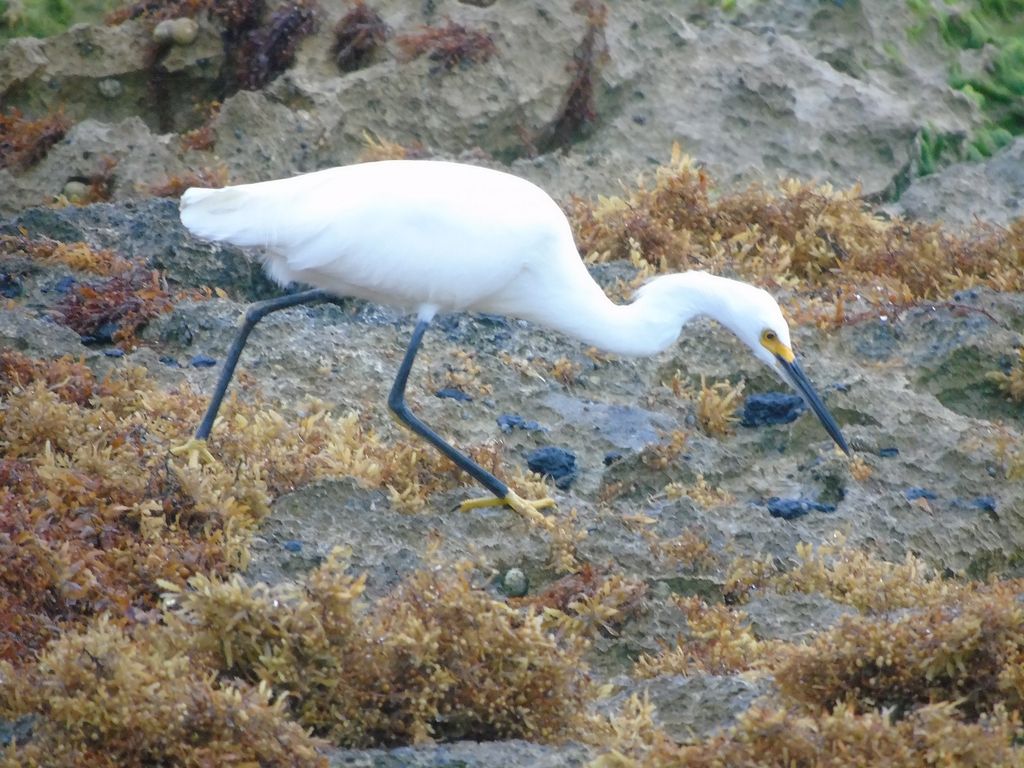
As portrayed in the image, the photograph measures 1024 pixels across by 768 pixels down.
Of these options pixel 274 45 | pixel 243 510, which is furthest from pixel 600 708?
pixel 274 45

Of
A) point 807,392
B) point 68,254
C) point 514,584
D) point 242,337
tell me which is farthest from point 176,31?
point 514,584

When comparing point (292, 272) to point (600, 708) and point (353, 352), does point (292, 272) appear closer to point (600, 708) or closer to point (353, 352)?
point (353, 352)

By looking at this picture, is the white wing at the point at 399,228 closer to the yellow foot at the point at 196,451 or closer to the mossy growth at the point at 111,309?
the yellow foot at the point at 196,451

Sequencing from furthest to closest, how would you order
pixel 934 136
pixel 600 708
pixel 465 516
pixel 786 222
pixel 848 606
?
pixel 934 136 < pixel 786 222 < pixel 465 516 < pixel 848 606 < pixel 600 708

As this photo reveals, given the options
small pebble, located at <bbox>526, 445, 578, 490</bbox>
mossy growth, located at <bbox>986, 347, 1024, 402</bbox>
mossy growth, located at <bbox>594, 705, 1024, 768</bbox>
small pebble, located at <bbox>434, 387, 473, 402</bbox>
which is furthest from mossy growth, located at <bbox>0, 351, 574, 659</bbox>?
mossy growth, located at <bbox>986, 347, 1024, 402</bbox>

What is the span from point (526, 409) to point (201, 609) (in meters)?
2.74

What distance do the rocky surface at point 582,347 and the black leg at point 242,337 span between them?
477 mm

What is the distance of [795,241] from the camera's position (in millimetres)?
8383

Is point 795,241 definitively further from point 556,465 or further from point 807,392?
point 556,465

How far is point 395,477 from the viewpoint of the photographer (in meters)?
5.53

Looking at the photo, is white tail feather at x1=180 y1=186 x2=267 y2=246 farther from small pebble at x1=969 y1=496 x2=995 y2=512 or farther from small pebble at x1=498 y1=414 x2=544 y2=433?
small pebble at x1=969 y1=496 x2=995 y2=512

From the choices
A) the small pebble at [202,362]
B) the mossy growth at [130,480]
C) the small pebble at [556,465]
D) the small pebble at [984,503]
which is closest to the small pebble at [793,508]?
the small pebble at [984,503]

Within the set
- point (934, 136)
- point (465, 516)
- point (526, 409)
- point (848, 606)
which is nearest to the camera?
point (848, 606)

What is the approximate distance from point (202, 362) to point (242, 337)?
0.84 metres
